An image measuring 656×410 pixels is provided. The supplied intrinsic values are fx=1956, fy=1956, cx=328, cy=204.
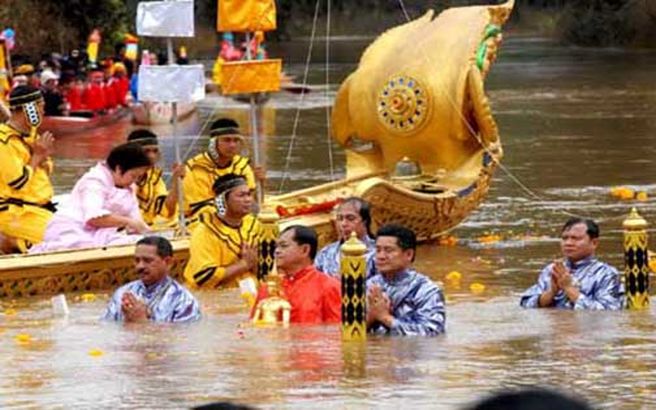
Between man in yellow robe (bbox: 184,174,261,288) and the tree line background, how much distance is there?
5083 mm

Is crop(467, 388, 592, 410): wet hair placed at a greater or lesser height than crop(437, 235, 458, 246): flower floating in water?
greater

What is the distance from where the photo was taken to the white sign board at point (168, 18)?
569 inches

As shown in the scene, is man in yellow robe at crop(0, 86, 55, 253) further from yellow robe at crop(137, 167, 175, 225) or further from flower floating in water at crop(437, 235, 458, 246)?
flower floating in water at crop(437, 235, 458, 246)

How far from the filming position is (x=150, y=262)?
10641mm

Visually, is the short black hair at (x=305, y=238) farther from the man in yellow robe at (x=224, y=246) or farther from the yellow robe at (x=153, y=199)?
the yellow robe at (x=153, y=199)

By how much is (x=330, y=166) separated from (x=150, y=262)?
48.4ft

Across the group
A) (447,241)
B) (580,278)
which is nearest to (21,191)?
(447,241)

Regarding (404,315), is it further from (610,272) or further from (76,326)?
(76,326)

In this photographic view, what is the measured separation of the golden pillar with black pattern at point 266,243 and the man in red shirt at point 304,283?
7.76 feet

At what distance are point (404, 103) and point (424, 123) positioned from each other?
0.26m

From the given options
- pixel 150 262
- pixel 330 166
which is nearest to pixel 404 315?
pixel 150 262

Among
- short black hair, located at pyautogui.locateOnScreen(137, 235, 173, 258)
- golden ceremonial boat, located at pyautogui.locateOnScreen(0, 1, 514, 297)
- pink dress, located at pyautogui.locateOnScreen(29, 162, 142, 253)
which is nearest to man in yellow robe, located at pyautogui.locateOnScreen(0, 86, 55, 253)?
pink dress, located at pyautogui.locateOnScreen(29, 162, 142, 253)

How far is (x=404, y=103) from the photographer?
17.5 metres

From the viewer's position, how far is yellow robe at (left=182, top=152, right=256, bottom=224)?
14727 mm
